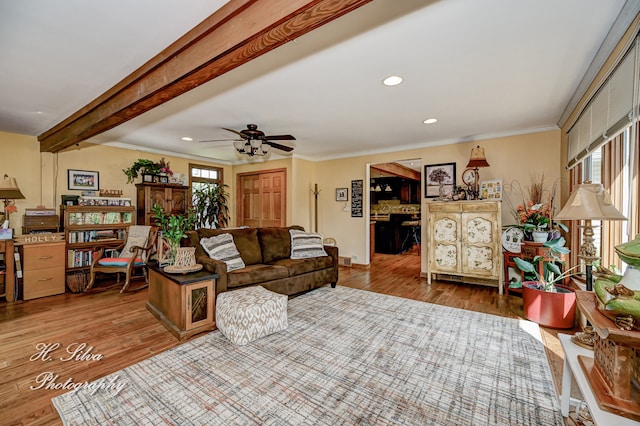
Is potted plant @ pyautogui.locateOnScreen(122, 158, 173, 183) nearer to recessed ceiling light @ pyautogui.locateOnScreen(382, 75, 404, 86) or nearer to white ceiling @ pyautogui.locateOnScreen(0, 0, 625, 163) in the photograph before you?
white ceiling @ pyautogui.locateOnScreen(0, 0, 625, 163)

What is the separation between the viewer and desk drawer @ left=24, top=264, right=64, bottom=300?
12.0 feet

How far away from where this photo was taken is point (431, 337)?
261 cm

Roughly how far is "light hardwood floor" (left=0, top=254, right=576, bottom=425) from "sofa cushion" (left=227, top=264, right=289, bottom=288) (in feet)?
2.59

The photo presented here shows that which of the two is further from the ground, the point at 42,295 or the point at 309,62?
the point at 309,62

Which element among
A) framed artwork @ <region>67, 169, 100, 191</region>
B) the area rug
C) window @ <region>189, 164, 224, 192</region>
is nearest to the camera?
the area rug

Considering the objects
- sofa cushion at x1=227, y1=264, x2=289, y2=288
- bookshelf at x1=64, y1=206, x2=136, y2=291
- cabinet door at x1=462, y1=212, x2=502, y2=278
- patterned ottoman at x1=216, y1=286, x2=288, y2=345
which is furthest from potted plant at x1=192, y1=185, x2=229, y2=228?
cabinet door at x1=462, y1=212, x2=502, y2=278

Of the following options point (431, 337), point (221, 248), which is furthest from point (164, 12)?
point (431, 337)

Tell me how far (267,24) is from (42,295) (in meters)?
4.77

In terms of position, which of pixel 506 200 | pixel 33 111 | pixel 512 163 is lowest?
pixel 506 200

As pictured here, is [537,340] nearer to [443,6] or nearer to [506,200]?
[506,200]

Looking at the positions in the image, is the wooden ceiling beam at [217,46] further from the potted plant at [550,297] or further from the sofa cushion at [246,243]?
the potted plant at [550,297]

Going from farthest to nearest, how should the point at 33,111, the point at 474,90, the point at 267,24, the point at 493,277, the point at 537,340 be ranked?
the point at 493,277
the point at 33,111
the point at 474,90
the point at 537,340
the point at 267,24

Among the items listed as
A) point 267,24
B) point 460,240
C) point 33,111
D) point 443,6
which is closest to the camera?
point 267,24

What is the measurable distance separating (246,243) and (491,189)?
3907 mm
